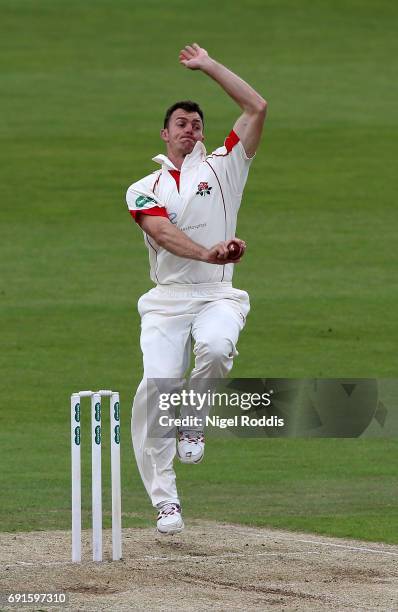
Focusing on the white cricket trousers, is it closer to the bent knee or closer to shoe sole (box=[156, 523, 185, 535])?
the bent knee

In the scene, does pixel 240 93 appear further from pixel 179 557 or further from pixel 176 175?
pixel 179 557

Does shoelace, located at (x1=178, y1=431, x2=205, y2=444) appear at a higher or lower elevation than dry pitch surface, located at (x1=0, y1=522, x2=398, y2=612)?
higher

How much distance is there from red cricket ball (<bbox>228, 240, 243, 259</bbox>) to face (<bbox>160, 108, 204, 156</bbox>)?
1091 millimetres

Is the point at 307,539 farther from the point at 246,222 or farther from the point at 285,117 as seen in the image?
the point at 285,117

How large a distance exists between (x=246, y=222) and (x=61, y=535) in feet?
45.6

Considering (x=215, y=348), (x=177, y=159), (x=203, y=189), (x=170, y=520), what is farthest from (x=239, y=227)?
(x=170, y=520)

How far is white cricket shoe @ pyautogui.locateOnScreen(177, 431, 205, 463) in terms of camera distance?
9.18m

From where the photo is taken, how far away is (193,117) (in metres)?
9.22

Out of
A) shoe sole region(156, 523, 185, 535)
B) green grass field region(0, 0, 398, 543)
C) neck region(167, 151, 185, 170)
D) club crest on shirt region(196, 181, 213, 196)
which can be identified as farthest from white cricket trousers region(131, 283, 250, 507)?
green grass field region(0, 0, 398, 543)

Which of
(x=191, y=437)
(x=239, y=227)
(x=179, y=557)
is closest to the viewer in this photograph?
(x=179, y=557)

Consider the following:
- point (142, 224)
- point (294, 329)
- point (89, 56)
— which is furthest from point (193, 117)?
point (89, 56)

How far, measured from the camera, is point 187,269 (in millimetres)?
9133

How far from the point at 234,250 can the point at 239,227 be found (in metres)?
14.2

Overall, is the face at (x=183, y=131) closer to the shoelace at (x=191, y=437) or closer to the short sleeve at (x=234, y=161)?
the short sleeve at (x=234, y=161)
